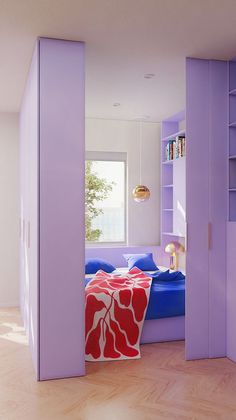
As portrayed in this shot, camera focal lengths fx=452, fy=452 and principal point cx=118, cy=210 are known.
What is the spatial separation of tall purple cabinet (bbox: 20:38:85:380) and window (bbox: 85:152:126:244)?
9.56 ft

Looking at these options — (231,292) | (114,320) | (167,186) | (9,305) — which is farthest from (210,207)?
(9,305)

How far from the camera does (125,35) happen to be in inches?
135

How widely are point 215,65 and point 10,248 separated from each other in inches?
142

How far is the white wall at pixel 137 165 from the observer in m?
6.53

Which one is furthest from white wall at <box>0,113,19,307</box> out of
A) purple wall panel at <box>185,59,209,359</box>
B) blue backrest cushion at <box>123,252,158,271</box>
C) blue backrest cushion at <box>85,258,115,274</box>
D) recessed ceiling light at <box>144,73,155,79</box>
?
purple wall panel at <box>185,59,209,359</box>

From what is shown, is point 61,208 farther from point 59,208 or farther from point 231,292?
point 231,292

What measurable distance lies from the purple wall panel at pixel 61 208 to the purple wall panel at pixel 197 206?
3.30 feet

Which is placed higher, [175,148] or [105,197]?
[175,148]

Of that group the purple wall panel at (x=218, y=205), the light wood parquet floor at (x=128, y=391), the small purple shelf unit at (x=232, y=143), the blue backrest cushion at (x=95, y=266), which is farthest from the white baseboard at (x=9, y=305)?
the small purple shelf unit at (x=232, y=143)

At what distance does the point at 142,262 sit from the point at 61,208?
2508 mm

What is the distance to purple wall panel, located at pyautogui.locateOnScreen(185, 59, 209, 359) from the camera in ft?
13.1

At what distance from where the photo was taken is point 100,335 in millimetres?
4027

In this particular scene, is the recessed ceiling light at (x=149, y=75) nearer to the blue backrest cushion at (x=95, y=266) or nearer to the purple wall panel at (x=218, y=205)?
the purple wall panel at (x=218, y=205)

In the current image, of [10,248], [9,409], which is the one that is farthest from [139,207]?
[9,409]
